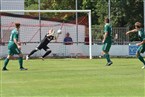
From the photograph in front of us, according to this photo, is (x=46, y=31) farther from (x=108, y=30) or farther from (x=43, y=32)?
(x=108, y=30)

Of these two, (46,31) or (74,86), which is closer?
(74,86)

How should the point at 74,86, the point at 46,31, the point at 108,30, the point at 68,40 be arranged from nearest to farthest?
the point at 74,86 < the point at 108,30 < the point at 68,40 < the point at 46,31

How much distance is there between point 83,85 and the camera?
1512cm

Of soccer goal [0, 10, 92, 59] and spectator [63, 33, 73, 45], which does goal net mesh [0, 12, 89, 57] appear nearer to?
soccer goal [0, 10, 92, 59]

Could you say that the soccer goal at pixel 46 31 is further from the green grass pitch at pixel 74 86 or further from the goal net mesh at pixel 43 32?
the green grass pitch at pixel 74 86

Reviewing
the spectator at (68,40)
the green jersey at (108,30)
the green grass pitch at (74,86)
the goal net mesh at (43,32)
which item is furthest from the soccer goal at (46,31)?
the green grass pitch at (74,86)

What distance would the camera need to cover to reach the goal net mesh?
38.0m

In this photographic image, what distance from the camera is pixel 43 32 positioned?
3941cm

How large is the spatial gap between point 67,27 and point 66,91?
87.2 feet

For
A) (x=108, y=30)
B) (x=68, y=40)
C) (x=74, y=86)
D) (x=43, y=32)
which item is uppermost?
(x=43, y=32)

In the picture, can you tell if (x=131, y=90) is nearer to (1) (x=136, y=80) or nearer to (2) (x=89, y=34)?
(1) (x=136, y=80)

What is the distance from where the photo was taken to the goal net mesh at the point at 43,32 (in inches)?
1496

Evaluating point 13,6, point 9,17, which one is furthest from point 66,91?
point 13,6

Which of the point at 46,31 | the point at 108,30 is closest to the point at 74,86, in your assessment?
the point at 108,30
